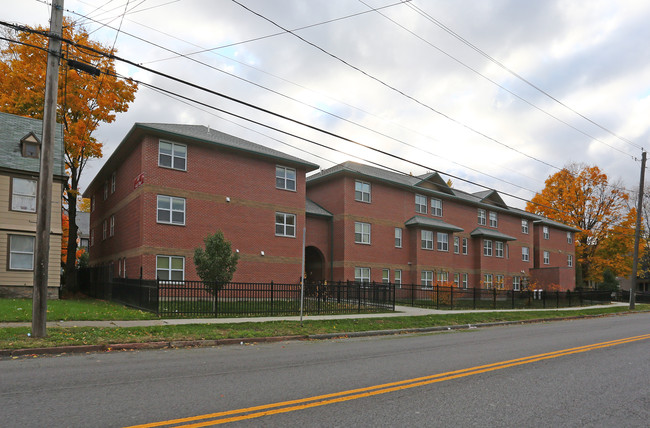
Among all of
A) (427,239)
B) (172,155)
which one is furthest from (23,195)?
(427,239)

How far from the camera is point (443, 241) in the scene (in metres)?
38.0

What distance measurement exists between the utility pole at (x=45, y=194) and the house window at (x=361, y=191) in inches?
906

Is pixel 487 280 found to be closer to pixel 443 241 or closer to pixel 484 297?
pixel 484 297

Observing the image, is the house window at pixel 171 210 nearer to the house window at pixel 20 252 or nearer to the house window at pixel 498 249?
the house window at pixel 20 252

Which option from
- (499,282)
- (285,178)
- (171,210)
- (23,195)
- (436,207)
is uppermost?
(285,178)

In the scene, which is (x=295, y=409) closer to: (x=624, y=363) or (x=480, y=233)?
(x=624, y=363)

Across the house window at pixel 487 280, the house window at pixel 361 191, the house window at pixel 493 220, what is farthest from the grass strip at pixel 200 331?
the house window at pixel 493 220

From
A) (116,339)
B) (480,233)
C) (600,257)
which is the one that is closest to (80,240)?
(480,233)

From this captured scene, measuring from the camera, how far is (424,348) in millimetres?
11383

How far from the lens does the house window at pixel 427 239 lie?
36.1 meters

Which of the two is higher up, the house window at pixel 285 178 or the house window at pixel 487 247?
the house window at pixel 285 178

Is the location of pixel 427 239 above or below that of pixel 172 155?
below

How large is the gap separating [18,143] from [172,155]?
316 inches

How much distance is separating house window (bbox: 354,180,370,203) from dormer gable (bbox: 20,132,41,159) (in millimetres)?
18850
